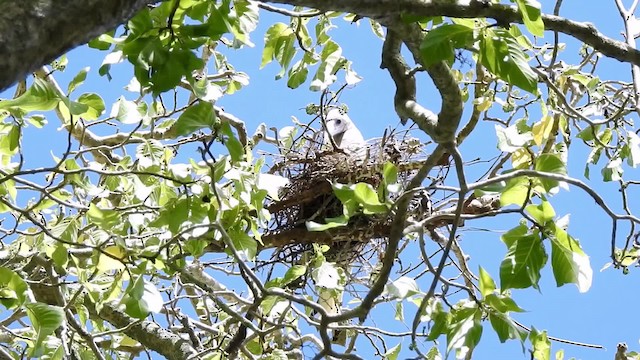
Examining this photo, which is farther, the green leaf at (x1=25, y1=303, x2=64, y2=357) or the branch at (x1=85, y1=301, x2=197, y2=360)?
the branch at (x1=85, y1=301, x2=197, y2=360)

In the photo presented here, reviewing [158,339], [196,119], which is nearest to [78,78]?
[196,119]

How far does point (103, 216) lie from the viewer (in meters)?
1.36

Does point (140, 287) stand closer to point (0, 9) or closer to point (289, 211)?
point (0, 9)

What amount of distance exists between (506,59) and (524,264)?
0.28 metres

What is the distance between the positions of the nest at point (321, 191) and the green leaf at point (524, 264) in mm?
1210

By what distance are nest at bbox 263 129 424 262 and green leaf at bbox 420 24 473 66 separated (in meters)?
1.31

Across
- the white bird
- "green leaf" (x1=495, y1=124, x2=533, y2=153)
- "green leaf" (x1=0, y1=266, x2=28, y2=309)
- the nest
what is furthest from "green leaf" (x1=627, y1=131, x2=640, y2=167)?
the white bird

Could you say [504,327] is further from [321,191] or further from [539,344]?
[321,191]

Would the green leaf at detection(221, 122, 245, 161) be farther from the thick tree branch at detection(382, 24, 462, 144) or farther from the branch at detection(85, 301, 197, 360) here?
the branch at detection(85, 301, 197, 360)

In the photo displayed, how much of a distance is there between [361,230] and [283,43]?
812 mm

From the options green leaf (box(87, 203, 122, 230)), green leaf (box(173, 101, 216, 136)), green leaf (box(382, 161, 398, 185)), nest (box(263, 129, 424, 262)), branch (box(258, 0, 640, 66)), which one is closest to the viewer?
branch (box(258, 0, 640, 66))

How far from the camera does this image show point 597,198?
102 centimetres

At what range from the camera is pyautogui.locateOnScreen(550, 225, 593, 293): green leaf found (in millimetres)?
1028

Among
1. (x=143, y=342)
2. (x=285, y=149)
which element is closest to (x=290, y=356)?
(x=143, y=342)
